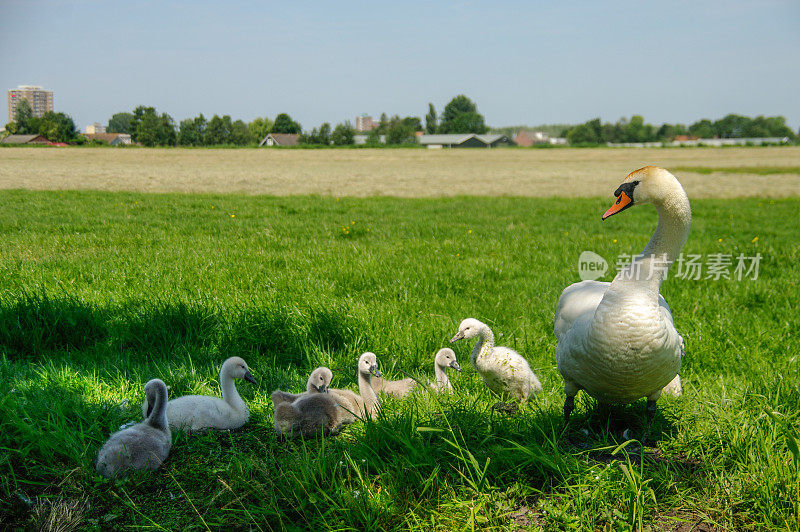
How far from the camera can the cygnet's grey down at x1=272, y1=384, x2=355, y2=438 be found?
3.39m

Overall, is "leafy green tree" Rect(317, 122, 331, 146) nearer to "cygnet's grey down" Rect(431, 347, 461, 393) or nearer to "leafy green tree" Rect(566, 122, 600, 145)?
"leafy green tree" Rect(566, 122, 600, 145)

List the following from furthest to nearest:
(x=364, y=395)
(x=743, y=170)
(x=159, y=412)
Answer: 1. (x=743, y=170)
2. (x=364, y=395)
3. (x=159, y=412)

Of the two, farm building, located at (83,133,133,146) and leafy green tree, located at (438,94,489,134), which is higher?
leafy green tree, located at (438,94,489,134)

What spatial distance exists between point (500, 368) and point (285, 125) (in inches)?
4144

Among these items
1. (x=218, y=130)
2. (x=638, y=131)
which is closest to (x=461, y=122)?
(x=638, y=131)

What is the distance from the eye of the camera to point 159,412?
3250 millimetres

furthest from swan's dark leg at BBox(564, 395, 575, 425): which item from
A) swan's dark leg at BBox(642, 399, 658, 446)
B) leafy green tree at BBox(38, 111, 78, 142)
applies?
leafy green tree at BBox(38, 111, 78, 142)

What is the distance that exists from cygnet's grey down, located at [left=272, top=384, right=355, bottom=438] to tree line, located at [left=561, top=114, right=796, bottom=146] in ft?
351

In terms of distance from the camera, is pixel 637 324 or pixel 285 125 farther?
pixel 285 125

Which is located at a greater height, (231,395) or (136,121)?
(136,121)

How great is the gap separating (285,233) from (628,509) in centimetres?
985

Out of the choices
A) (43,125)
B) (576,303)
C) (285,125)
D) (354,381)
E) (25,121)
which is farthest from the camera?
(285,125)

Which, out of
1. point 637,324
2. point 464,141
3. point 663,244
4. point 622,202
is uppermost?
point 464,141

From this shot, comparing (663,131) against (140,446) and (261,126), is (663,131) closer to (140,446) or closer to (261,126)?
(261,126)
